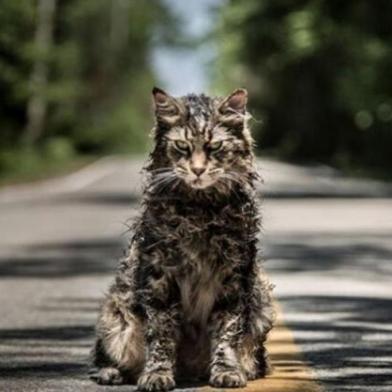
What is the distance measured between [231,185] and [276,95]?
7516cm

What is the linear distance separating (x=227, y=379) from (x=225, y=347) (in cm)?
15

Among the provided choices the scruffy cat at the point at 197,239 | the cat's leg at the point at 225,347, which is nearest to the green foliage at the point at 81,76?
Answer: the scruffy cat at the point at 197,239

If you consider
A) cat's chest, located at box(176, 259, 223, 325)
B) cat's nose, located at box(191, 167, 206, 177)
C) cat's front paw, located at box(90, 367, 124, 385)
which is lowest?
cat's front paw, located at box(90, 367, 124, 385)

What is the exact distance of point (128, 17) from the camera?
11950 centimetres

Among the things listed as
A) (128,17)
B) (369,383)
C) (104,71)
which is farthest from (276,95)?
(369,383)

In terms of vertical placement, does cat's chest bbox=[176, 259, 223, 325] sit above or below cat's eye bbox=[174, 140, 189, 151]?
below

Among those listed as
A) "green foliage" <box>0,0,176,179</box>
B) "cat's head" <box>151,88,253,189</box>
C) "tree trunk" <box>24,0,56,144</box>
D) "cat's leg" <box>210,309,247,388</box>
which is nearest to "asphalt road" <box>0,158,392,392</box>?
"cat's leg" <box>210,309,247,388</box>

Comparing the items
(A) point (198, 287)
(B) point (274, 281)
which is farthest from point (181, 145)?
(B) point (274, 281)

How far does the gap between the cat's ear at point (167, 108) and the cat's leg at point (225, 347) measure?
0.96 m

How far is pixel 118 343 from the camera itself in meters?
7.26

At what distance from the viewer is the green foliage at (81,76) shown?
2245 inches

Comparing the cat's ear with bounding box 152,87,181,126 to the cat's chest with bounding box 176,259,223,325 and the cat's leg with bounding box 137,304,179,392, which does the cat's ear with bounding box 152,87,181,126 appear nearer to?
the cat's chest with bounding box 176,259,223,325

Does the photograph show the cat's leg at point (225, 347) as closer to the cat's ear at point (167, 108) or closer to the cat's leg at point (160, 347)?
the cat's leg at point (160, 347)

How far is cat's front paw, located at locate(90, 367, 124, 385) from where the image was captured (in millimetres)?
7410
